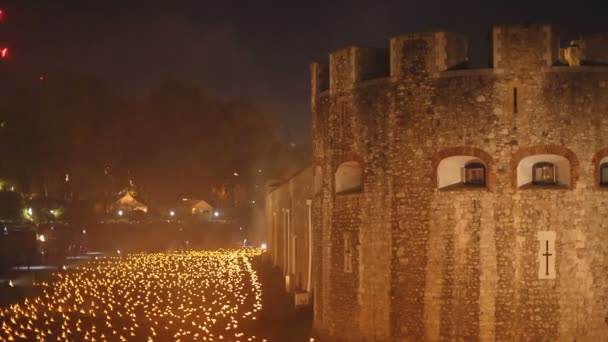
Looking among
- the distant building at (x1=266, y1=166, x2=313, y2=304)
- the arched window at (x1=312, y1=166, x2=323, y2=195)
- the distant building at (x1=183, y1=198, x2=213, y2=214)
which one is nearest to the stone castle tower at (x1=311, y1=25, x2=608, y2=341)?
the arched window at (x1=312, y1=166, x2=323, y2=195)

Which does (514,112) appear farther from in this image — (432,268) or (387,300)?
(387,300)

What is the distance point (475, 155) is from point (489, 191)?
2.99ft

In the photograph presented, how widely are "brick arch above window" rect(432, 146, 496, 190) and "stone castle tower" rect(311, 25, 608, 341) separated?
0.11 ft

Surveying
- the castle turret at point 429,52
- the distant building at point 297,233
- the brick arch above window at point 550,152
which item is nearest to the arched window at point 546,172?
the brick arch above window at point 550,152

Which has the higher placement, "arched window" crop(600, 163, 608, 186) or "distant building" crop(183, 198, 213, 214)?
"distant building" crop(183, 198, 213, 214)

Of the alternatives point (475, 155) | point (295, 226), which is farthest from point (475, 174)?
point (295, 226)

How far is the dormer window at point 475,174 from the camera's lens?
63.2ft

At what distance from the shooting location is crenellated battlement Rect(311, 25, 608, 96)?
1844 cm

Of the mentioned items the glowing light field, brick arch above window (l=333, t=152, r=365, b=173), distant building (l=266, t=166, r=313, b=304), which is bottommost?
the glowing light field

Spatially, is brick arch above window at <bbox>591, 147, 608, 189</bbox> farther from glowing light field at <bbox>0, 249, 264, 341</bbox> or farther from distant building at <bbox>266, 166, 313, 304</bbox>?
distant building at <bbox>266, 166, 313, 304</bbox>

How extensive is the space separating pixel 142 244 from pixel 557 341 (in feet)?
206

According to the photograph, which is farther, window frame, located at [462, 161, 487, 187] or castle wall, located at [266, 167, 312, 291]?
castle wall, located at [266, 167, 312, 291]

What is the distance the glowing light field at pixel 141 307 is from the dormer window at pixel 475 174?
28.1 ft

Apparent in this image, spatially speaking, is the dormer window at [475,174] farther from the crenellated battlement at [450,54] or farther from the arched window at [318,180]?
the arched window at [318,180]
